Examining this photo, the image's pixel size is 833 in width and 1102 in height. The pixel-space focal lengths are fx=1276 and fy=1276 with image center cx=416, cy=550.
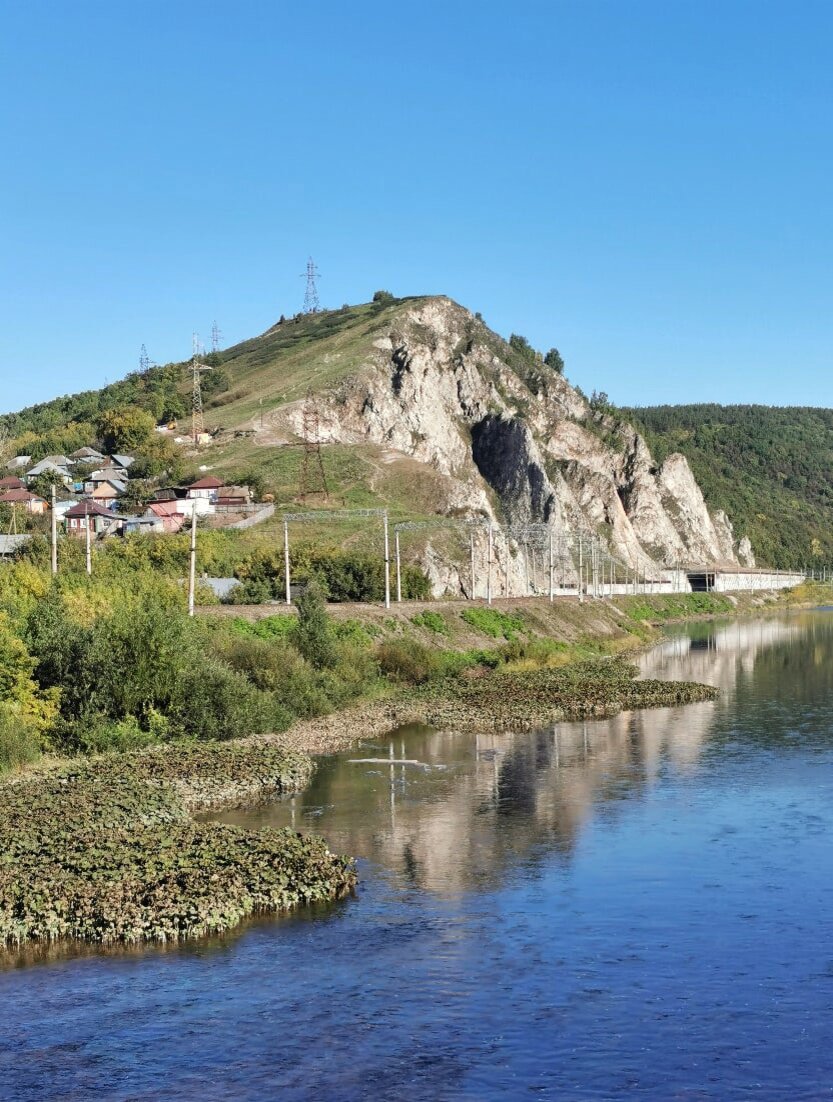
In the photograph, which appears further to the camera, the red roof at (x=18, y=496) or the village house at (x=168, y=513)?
the red roof at (x=18, y=496)

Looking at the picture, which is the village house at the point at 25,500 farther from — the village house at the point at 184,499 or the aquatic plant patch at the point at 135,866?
the aquatic plant patch at the point at 135,866

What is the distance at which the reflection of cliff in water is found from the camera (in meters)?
30.0

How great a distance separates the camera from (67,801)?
31234mm

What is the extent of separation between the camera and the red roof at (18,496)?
411 ft

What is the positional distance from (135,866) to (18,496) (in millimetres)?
106703

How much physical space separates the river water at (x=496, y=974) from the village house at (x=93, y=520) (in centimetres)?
7571

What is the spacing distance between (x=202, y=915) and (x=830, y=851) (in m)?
15.0

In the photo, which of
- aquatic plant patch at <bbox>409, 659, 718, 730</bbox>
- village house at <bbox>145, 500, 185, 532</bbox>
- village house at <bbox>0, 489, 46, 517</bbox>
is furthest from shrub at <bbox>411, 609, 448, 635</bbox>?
village house at <bbox>0, 489, 46, 517</bbox>

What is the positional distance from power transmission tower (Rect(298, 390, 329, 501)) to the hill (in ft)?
1.98

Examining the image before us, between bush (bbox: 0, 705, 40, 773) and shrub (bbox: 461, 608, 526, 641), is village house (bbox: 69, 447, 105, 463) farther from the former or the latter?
bush (bbox: 0, 705, 40, 773)

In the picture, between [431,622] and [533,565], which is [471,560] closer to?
[431,622]

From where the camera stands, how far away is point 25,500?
411 ft

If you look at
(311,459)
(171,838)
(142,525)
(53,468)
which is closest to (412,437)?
(311,459)

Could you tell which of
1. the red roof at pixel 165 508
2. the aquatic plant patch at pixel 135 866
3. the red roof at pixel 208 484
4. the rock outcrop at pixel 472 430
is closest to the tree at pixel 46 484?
the red roof at pixel 165 508
